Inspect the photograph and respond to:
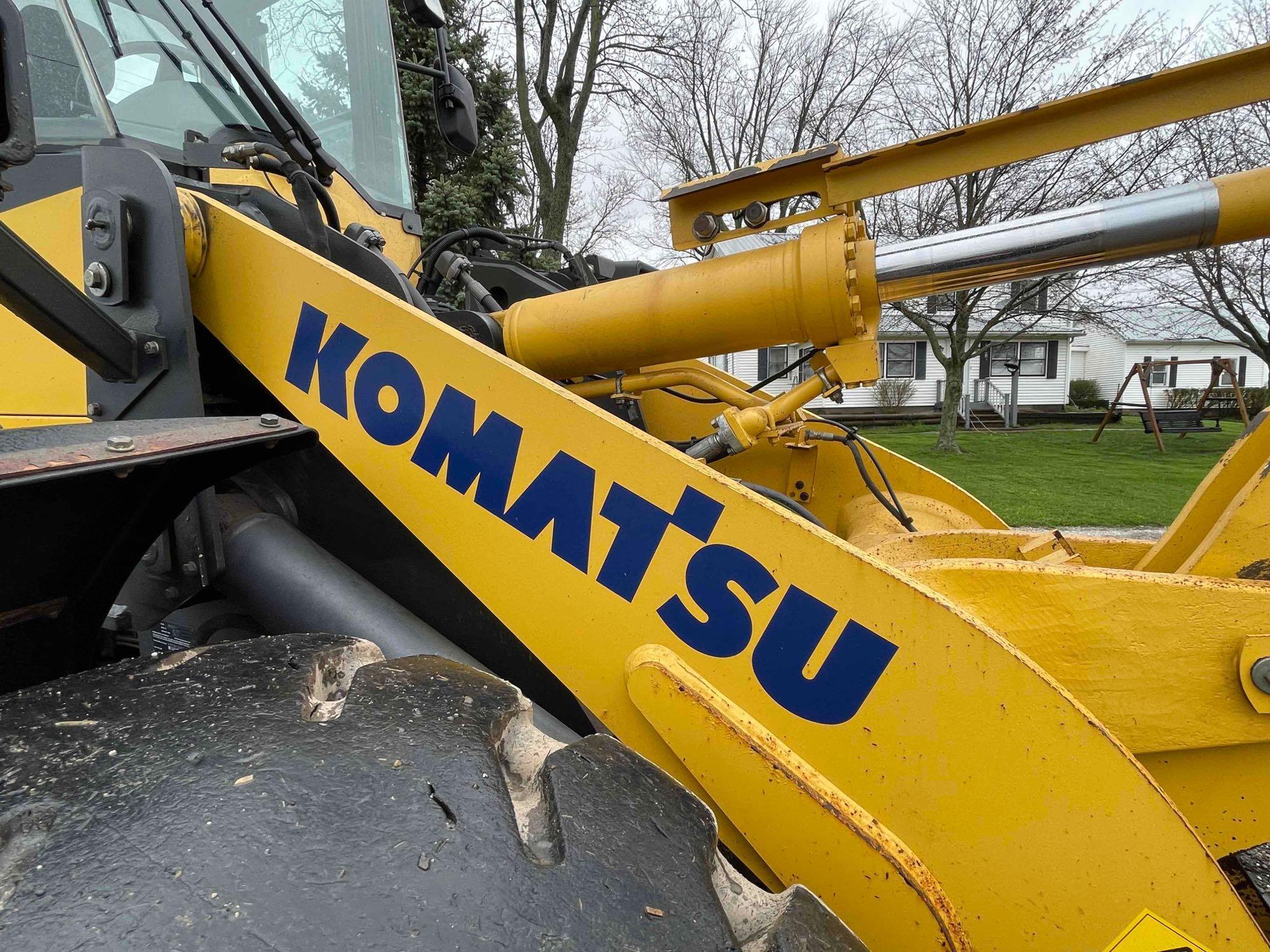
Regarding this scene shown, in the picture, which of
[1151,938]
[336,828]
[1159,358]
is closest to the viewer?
[336,828]

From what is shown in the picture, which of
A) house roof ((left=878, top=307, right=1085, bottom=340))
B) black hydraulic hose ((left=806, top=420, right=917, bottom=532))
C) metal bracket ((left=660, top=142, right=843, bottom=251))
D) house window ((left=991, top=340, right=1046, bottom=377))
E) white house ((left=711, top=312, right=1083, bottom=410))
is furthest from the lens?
house window ((left=991, top=340, right=1046, bottom=377))

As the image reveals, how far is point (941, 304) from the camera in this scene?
1525cm

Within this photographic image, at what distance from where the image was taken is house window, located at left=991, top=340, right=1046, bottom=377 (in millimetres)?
27281

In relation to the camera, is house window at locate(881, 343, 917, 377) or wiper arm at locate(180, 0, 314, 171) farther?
house window at locate(881, 343, 917, 377)

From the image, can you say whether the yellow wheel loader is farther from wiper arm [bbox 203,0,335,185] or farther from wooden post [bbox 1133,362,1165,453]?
wooden post [bbox 1133,362,1165,453]

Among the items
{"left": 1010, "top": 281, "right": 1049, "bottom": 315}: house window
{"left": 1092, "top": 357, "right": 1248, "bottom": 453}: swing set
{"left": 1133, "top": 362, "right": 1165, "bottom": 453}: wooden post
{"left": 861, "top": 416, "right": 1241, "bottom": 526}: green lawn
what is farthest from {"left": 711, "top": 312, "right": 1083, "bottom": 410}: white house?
{"left": 1010, "top": 281, "right": 1049, "bottom": 315}: house window

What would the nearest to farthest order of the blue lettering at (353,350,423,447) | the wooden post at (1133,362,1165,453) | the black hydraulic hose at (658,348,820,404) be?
the blue lettering at (353,350,423,447) < the black hydraulic hose at (658,348,820,404) < the wooden post at (1133,362,1165,453)

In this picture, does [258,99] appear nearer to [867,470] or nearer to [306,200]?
[306,200]

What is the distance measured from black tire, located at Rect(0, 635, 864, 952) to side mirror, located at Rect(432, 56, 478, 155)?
2.31 metres

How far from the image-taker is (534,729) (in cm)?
92

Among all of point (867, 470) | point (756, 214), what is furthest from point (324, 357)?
point (867, 470)

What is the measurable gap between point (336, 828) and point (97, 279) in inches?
45.2

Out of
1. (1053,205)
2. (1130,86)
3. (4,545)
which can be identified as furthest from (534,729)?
(1053,205)

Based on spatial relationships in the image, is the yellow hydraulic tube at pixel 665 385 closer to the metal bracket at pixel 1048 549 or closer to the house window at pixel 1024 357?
the metal bracket at pixel 1048 549
